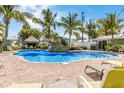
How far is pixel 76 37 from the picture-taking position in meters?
30.7

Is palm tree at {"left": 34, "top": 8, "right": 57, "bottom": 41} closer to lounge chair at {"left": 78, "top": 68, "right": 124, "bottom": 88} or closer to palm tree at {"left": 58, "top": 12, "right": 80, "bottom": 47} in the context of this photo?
palm tree at {"left": 58, "top": 12, "right": 80, "bottom": 47}

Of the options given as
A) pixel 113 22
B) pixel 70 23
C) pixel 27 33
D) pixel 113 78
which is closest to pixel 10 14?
pixel 70 23

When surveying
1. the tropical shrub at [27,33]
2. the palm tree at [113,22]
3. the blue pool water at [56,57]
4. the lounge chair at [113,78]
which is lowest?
the blue pool water at [56,57]

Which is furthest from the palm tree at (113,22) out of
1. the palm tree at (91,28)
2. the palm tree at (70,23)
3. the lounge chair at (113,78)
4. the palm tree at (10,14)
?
the lounge chair at (113,78)

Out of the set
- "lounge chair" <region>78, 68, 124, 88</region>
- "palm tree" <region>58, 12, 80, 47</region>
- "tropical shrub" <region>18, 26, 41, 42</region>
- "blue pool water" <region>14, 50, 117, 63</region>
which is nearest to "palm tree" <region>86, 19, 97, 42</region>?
"palm tree" <region>58, 12, 80, 47</region>

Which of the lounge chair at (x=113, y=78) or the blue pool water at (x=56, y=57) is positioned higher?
the lounge chair at (x=113, y=78)

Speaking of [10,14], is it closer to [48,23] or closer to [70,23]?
[48,23]

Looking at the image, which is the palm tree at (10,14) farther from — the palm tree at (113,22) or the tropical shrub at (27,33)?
the palm tree at (113,22)

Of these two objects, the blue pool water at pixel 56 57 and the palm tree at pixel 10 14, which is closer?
the blue pool water at pixel 56 57

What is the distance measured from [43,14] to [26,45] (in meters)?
5.70

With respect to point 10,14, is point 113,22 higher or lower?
lower
